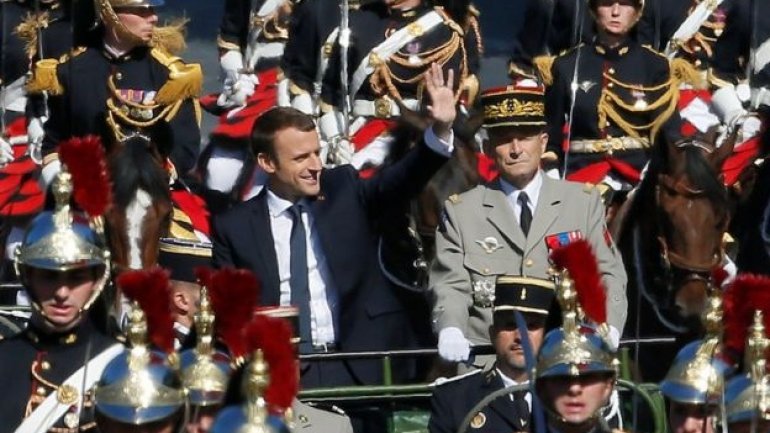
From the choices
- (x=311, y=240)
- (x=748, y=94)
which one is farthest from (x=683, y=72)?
(x=311, y=240)

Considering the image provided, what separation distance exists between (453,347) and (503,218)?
30.3 inches

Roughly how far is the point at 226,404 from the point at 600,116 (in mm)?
6236

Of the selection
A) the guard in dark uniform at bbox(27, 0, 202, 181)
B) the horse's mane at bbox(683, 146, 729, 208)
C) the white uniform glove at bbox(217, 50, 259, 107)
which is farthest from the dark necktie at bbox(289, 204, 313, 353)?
the white uniform glove at bbox(217, 50, 259, 107)

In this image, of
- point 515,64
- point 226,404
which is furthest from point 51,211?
point 515,64

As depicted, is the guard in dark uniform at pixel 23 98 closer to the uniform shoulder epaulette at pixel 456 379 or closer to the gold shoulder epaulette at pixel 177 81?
the gold shoulder epaulette at pixel 177 81

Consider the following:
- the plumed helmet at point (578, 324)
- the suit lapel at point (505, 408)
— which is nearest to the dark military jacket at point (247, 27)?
the suit lapel at point (505, 408)

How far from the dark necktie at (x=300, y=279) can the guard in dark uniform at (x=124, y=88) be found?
2166 mm

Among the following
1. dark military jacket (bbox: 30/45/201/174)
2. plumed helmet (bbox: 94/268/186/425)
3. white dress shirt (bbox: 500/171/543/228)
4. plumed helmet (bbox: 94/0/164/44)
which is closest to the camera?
plumed helmet (bbox: 94/268/186/425)

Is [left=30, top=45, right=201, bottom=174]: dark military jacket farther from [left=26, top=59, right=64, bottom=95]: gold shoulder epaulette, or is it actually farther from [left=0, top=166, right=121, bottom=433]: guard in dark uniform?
[left=0, top=166, right=121, bottom=433]: guard in dark uniform

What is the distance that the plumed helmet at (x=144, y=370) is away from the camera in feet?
33.8

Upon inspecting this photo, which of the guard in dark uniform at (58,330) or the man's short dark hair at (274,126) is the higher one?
the man's short dark hair at (274,126)

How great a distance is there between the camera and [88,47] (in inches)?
609

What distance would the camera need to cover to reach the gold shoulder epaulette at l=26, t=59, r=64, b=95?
1540cm

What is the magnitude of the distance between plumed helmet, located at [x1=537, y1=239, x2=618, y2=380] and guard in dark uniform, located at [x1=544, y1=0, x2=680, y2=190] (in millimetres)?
4862
